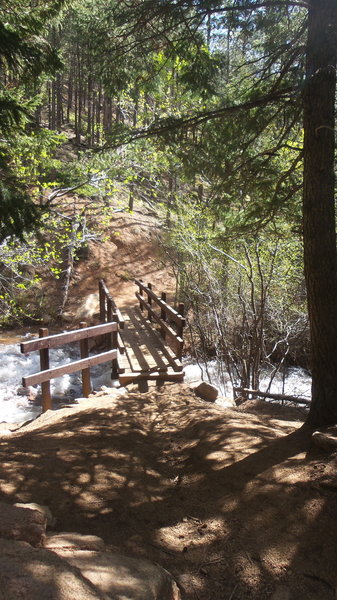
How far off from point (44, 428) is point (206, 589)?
12.7 ft

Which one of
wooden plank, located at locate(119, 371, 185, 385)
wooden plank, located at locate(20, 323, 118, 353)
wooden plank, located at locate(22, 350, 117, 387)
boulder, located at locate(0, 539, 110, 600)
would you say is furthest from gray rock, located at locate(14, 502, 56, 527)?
wooden plank, located at locate(119, 371, 185, 385)

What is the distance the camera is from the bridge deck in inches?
333

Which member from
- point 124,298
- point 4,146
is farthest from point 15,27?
point 124,298

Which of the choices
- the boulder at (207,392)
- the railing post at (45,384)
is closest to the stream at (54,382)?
the railing post at (45,384)

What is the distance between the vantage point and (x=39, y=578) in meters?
1.82

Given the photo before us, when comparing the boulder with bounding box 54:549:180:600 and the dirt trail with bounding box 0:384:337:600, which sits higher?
the boulder with bounding box 54:549:180:600

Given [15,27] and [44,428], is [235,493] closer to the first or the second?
[44,428]

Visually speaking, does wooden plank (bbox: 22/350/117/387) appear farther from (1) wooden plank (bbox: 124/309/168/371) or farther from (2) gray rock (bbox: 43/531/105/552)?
(2) gray rock (bbox: 43/531/105/552)

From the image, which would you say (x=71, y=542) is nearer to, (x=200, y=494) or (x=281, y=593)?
(x=281, y=593)

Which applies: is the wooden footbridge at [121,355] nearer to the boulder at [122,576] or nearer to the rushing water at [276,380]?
the rushing water at [276,380]

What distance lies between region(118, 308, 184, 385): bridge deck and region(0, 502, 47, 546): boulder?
5772 mm

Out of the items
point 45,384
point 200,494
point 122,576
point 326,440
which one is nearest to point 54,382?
point 45,384

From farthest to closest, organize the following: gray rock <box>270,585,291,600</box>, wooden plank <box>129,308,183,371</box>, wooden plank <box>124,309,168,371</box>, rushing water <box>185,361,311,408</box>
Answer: rushing water <box>185,361,311,408</box>
wooden plank <box>124,309,168,371</box>
wooden plank <box>129,308,183,371</box>
gray rock <box>270,585,291,600</box>

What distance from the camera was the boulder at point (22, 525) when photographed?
2379mm
